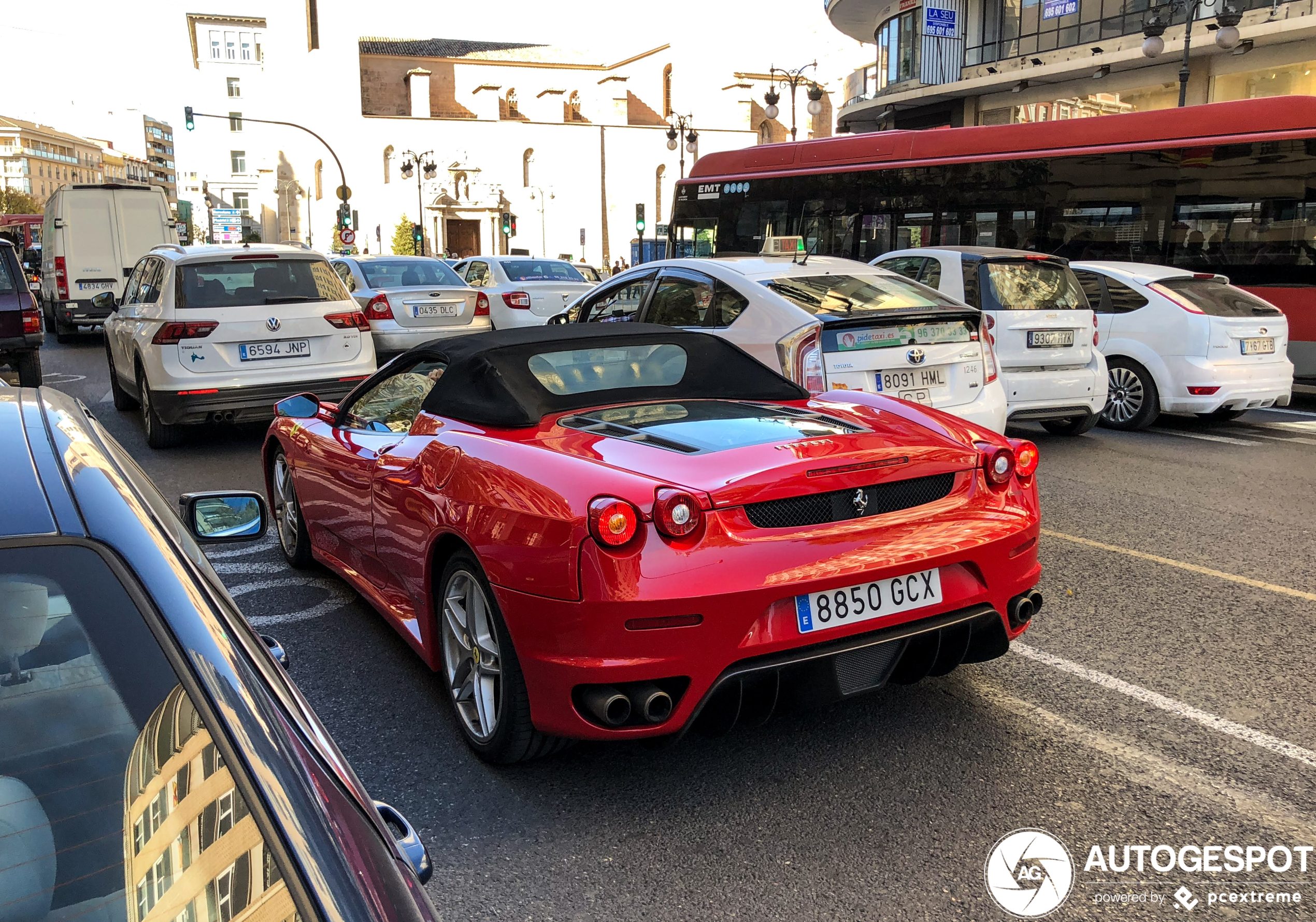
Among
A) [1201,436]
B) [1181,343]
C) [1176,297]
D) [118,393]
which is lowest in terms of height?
[1201,436]

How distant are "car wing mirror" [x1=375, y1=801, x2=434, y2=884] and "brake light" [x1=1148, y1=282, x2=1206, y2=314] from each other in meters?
10.3

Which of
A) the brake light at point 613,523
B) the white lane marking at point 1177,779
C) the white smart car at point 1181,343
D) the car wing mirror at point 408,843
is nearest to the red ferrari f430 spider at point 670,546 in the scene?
the brake light at point 613,523

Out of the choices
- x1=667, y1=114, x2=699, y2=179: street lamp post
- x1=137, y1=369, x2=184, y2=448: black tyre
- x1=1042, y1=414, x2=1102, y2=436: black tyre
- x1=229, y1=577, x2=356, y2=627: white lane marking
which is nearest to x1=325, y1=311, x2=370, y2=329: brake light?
x1=137, y1=369, x2=184, y2=448: black tyre

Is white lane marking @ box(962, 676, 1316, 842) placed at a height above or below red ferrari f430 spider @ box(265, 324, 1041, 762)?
below

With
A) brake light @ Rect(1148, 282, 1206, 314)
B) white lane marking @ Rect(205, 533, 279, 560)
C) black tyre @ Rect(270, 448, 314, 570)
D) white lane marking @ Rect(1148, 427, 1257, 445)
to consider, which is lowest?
white lane marking @ Rect(1148, 427, 1257, 445)

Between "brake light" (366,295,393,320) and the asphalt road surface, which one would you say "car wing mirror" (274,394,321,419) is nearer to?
the asphalt road surface

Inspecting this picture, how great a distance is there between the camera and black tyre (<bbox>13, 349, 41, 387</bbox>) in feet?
42.9

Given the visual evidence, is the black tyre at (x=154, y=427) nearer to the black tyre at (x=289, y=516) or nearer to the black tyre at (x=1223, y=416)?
the black tyre at (x=289, y=516)

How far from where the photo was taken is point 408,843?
5.31 feet

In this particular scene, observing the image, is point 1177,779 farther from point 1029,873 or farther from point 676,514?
point 676,514

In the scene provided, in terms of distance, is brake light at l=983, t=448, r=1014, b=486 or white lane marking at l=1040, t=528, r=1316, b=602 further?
white lane marking at l=1040, t=528, r=1316, b=602

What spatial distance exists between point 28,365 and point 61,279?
11112mm

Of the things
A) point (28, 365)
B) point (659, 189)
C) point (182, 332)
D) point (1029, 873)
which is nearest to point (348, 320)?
point (182, 332)

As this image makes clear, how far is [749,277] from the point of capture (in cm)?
757
